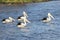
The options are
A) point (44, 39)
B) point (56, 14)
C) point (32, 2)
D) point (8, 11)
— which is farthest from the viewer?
point (32, 2)

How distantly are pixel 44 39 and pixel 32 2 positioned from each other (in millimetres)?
19563

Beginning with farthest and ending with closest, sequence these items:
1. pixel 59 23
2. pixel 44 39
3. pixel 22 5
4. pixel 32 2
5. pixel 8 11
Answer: pixel 32 2, pixel 22 5, pixel 8 11, pixel 59 23, pixel 44 39

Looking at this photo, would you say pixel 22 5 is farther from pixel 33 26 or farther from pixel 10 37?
pixel 10 37

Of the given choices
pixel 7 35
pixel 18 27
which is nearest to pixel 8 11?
pixel 18 27

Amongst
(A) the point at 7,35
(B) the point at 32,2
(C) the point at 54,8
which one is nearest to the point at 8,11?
(C) the point at 54,8

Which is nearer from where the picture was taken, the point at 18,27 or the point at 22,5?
the point at 18,27

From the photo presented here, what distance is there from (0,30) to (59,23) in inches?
160

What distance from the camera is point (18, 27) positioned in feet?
67.5

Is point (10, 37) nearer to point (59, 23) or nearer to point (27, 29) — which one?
point (27, 29)

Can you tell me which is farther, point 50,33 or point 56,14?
point 56,14

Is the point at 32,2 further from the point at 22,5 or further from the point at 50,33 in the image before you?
the point at 50,33

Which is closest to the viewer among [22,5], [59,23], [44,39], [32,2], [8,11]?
[44,39]

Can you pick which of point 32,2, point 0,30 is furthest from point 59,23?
point 32,2

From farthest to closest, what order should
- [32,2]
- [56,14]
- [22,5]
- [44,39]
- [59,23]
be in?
[32,2]
[22,5]
[56,14]
[59,23]
[44,39]
